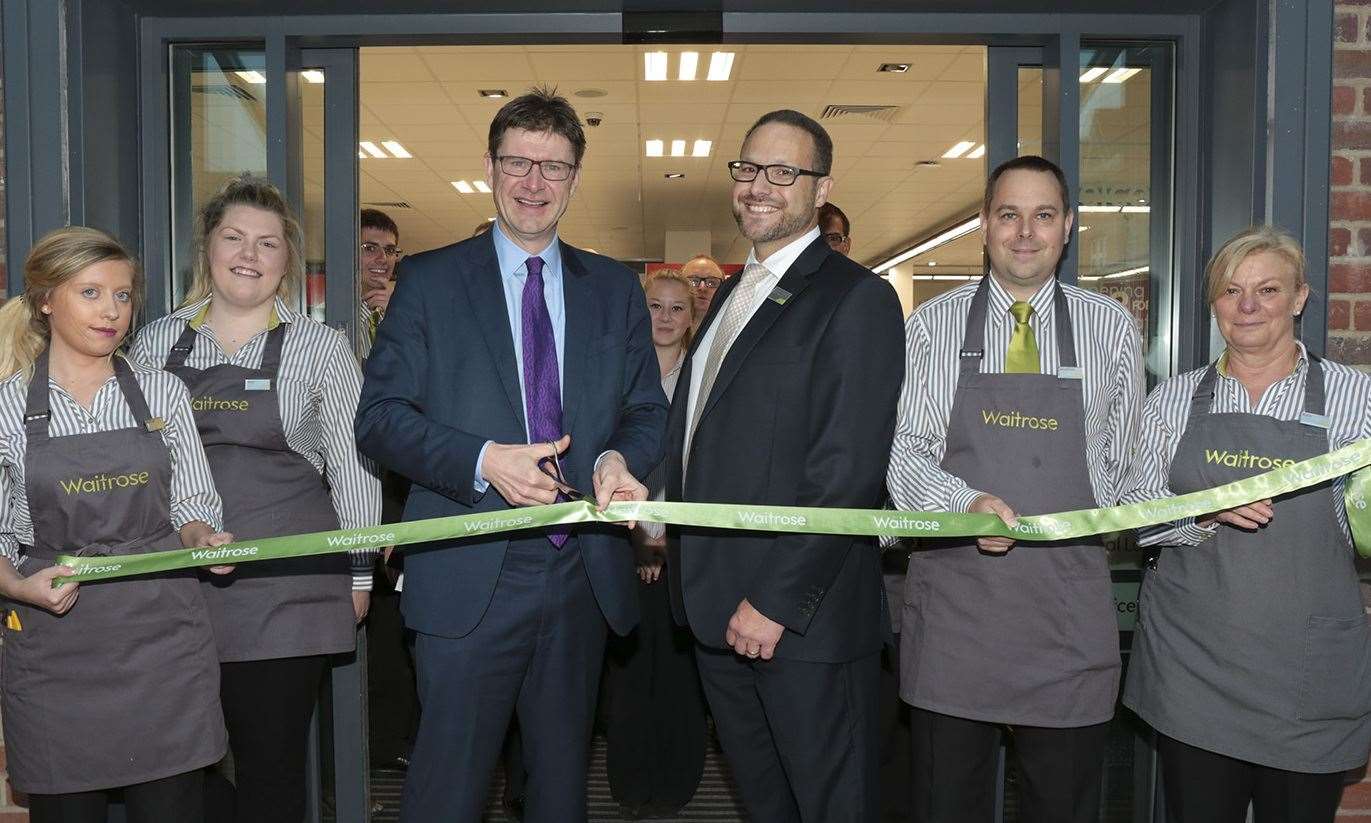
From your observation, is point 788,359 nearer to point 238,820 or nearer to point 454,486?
point 454,486

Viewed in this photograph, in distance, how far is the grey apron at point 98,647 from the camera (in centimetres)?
233

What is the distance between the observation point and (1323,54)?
2.88 meters

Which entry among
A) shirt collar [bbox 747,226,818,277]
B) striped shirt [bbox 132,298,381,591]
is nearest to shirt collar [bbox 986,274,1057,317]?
shirt collar [bbox 747,226,818,277]

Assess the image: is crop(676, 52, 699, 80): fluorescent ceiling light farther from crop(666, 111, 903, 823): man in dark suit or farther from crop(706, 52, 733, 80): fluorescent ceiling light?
crop(666, 111, 903, 823): man in dark suit

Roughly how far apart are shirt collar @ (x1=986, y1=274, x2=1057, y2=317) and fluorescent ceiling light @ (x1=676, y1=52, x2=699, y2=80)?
5486mm

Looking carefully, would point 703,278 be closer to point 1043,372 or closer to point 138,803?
point 1043,372

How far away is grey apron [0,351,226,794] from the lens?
233 centimetres

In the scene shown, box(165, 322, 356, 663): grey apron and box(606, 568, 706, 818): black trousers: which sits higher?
box(165, 322, 356, 663): grey apron

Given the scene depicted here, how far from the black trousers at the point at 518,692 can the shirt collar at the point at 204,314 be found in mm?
956

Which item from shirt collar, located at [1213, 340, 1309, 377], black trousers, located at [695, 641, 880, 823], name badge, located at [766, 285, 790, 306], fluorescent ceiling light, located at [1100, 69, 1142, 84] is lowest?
black trousers, located at [695, 641, 880, 823]

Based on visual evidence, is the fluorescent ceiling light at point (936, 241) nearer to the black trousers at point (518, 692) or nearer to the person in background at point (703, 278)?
the person in background at point (703, 278)

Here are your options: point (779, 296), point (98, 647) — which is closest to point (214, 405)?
point (98, 647)

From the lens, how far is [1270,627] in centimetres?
238

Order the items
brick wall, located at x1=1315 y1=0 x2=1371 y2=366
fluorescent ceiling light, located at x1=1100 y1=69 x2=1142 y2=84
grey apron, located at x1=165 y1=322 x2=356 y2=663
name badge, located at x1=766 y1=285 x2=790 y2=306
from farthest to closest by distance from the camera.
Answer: fluorescent ceiling light, located at x1=1100 y1=69 x2=1142 y2=84, brick wall, located at x1=1315 y1=0 x2=1371 y2=366, grey apron, located at x1=165 y1=322 x2=356 y2=663, name badge, located at x1=766 y1=285 x2=790 y2=306
